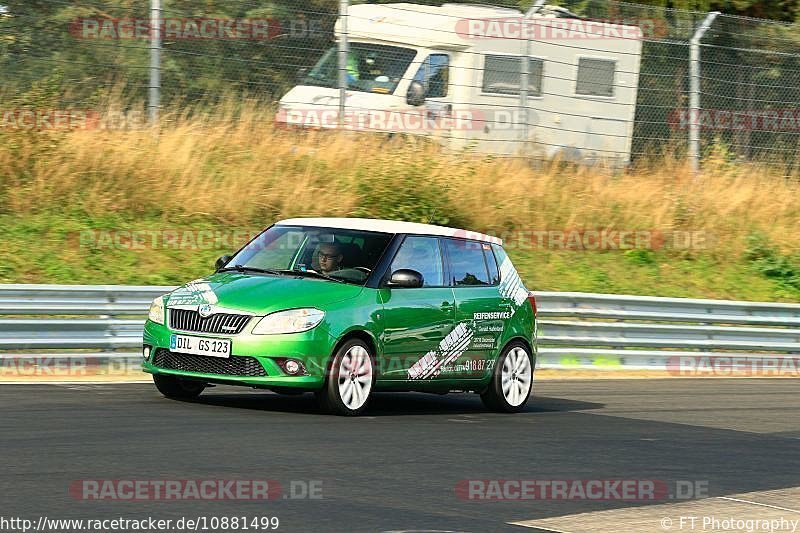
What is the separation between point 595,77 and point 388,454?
15529 millimetres

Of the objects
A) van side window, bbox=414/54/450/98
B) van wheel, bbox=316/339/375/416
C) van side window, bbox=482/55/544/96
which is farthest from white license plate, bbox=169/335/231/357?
van side window, bbox=482/55/544/96

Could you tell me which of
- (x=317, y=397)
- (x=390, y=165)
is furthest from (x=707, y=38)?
(x=317, y=397)

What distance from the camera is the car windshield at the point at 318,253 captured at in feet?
39.0

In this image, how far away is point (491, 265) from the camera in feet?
43.6

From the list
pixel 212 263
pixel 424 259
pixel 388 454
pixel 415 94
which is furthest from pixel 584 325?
pixel 388 454

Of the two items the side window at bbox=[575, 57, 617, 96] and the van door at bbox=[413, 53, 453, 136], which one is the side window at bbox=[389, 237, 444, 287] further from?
the side window at bbox=[575, 57, 617, 96]

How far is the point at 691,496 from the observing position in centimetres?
852

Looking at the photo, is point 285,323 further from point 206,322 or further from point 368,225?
point 368,225

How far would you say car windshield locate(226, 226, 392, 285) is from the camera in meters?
11.9

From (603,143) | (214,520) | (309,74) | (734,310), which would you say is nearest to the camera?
(214,520)

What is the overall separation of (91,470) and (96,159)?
12.1m

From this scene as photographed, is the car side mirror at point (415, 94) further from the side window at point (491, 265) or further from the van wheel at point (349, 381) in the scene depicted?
the van wheel at point (349, 381)

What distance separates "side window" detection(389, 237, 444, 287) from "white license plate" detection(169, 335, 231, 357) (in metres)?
1.84

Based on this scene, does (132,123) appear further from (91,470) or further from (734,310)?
(91,470)
